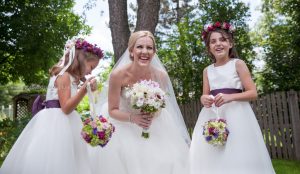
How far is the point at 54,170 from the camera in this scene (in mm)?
3803

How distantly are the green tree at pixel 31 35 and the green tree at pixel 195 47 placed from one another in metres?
8.00

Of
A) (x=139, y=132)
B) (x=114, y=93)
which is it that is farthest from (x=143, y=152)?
(x=114, y=93)

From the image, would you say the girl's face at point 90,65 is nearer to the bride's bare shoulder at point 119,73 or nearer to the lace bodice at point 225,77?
the bride's bare shoulder at point 119,73

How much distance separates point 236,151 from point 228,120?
382mm

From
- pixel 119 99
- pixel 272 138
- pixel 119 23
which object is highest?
pixel 119 23

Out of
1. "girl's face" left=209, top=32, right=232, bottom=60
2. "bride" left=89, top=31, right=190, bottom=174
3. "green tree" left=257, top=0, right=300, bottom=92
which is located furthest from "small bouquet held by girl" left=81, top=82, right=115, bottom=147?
"green tree" left=257, top=0, right=300, bottom=92

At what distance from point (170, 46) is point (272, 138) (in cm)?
539

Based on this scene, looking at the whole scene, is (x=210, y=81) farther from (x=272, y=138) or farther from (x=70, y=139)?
(x=272, y=138)

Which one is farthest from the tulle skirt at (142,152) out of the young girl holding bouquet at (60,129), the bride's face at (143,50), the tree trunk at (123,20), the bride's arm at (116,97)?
the tree trunk at (123,20)

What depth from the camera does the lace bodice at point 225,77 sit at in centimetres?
437

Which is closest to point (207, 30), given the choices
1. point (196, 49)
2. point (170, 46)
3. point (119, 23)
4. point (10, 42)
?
point (119, 23)

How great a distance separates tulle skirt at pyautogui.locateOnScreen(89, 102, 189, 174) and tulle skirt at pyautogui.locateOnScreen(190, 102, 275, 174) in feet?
0.68

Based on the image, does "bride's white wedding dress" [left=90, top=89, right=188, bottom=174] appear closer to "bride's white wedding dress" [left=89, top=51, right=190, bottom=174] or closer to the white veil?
"bride's white wedding dress" [left=89, top=51, right=190, bottom=174]

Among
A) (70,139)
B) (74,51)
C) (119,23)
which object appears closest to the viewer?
(70,139)
